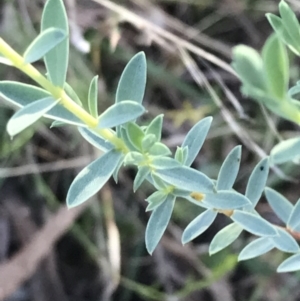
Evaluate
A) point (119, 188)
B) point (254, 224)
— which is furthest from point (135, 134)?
point (119, 188)

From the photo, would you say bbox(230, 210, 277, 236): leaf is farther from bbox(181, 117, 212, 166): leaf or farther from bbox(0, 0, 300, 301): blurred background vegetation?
bbox(0, 0, 300, 301): blurred background vegetation

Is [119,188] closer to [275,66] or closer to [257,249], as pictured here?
[257,249]

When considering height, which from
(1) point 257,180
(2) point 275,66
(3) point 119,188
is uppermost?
(2) point 275,66

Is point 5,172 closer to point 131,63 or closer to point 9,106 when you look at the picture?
point 9,106

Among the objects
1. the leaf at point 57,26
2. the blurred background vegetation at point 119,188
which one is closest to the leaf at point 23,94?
the leaf at point 57,26

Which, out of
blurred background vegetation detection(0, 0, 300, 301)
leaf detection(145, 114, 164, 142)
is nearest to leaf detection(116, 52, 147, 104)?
leaf detection(145, 114, 164, 142)

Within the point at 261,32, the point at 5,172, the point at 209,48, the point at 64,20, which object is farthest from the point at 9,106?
the point at 64,20

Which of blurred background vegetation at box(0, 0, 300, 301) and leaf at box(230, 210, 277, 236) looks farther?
blurred background vegetation at box(0, 0, 300, 301)
